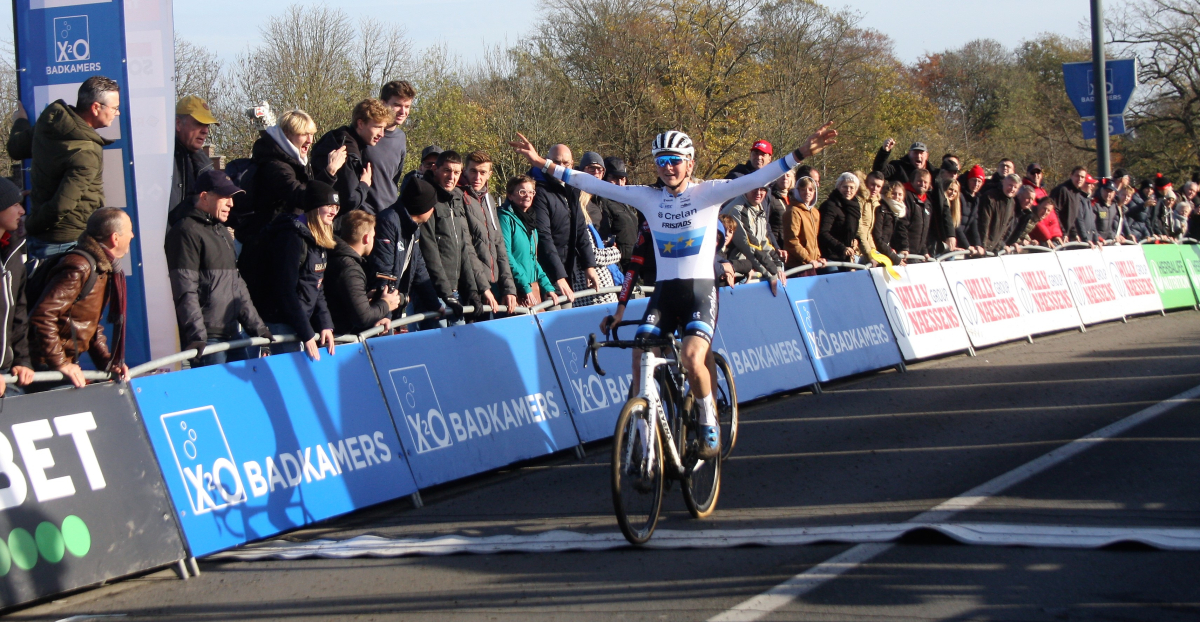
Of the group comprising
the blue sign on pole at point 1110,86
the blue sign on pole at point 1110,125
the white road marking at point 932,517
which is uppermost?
the blue sign on pole at point 1110,86

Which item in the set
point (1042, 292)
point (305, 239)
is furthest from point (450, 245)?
point (1042, 292)

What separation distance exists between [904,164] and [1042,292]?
3.16 meters

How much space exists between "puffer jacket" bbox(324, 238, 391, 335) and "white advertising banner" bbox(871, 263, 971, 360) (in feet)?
24.2

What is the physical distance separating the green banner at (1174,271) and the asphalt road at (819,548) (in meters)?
12.0

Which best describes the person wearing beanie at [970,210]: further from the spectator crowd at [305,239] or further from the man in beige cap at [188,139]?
the man in beige cap at [188,139]

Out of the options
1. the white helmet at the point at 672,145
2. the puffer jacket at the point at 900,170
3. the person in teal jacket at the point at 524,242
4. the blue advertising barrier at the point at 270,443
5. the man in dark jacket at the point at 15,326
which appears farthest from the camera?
the puffer jacket at the point at 900,170

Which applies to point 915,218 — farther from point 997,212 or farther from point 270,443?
point 270,443

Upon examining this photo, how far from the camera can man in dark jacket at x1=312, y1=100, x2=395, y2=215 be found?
837cm

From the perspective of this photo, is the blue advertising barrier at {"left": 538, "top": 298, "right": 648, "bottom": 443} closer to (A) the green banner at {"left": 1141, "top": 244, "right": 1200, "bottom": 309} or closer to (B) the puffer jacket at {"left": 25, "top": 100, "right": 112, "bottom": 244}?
(B) the puffer jacket at {"left": 25, "top": 100, "right": 112, "bottom": 244}

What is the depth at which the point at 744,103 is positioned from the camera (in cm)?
4209

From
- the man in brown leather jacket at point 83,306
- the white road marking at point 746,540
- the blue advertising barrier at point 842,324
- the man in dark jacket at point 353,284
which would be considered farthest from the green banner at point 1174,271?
the man in brown leather jacket at point 83,306

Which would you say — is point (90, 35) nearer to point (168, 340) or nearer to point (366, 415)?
point (168, 340)

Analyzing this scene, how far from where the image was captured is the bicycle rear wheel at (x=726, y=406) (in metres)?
7.21

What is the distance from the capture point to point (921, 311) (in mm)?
13602
